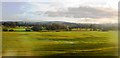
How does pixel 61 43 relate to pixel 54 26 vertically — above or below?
below

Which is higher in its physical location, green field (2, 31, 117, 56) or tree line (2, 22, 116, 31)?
tree line (2, 22, 116, 31)

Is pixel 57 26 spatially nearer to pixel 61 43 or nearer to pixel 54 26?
pixel 54 26

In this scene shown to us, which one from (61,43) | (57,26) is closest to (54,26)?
(57,26)

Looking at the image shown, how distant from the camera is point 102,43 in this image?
3445 millimetres

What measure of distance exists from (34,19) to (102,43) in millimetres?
1079

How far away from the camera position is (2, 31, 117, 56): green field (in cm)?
345

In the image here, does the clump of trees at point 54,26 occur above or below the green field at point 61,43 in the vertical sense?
above

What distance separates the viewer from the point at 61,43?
Answer: 3.48 m

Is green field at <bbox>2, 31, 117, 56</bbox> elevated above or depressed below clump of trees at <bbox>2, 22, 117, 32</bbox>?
below

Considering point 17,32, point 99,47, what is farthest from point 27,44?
point 99,47

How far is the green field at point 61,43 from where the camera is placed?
3447 millimetres

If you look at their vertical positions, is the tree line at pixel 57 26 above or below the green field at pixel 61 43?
above

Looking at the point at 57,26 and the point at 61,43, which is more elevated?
the point at 57,26

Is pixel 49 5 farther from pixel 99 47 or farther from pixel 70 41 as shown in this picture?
pixel 99 47
